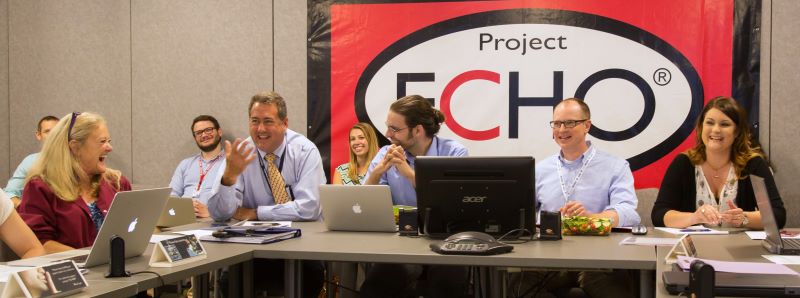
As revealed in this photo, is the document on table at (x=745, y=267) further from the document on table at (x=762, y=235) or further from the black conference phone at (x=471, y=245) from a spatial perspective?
the document on table at (x=762, y=235)

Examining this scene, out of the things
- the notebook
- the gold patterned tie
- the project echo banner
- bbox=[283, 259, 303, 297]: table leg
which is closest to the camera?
the notebook

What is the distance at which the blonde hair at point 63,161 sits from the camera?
298 cm

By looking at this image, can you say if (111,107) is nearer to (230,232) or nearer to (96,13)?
A: (96,13)

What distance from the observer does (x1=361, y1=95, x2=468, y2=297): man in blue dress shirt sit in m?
3.31

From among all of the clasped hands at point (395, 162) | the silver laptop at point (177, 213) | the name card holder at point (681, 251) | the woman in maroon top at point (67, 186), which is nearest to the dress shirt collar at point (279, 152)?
the silver laptop at point (177, 213)

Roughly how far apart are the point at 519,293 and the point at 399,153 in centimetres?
87

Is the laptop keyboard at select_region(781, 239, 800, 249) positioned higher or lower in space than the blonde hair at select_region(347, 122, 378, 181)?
lower

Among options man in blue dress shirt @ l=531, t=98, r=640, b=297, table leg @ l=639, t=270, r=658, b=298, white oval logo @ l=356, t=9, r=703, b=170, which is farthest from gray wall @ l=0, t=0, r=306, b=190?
table leg @ l=639, t=270, r=658, b=298

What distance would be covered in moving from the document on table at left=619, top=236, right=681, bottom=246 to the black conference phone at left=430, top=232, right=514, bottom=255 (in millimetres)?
517

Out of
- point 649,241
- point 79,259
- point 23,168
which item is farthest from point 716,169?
point 23,168

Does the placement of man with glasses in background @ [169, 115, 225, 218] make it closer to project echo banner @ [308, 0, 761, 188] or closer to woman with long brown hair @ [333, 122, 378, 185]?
project echo banner @ [308, 0, 761, 188]

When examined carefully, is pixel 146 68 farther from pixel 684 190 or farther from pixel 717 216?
pixel 717 216

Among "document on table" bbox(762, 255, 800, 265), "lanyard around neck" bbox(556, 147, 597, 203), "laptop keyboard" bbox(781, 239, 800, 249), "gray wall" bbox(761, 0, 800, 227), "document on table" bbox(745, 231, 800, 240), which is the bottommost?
"document on table" bbox(745, 231, 800, 240)

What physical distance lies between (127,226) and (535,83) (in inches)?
134
